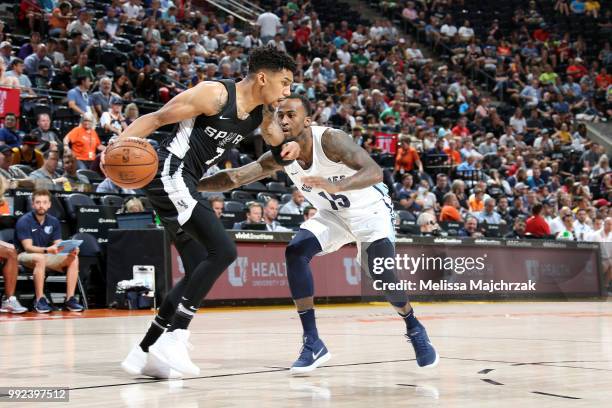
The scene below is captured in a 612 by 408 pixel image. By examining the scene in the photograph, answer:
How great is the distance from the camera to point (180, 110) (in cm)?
588

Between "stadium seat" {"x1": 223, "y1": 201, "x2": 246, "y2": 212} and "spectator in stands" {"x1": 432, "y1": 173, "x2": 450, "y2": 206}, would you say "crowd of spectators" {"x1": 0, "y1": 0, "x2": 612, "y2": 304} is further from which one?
"stadium seat" {"x1": 223, "y1": 201, "x2": 246, "y2": 212}

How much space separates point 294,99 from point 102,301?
8.44 meters

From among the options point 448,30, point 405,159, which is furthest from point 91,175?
point 448,30

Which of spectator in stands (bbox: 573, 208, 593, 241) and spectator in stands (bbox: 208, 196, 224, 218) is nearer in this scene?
spectator in stands (bbox: 208, 196, 224, 218)

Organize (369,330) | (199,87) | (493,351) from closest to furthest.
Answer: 1. (199,87)
2. (493,351)
3. (369,330)

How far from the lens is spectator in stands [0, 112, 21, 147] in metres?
14.9

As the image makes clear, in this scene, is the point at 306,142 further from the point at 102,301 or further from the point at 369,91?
the point at 369,91

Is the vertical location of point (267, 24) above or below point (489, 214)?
above

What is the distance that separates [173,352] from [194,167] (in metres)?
1.29

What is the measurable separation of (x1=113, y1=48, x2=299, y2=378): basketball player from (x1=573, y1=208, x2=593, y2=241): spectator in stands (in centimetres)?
1661

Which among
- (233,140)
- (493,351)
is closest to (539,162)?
(493,351)

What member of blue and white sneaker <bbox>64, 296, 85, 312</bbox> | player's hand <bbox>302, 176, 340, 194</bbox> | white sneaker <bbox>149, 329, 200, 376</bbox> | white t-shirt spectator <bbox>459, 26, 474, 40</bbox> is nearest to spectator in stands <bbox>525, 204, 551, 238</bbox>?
blue and white sneaker <bbox>64, 296, 85, 312</bbox>

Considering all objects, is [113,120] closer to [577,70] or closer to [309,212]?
[309,212]

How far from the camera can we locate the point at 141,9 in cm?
2192
